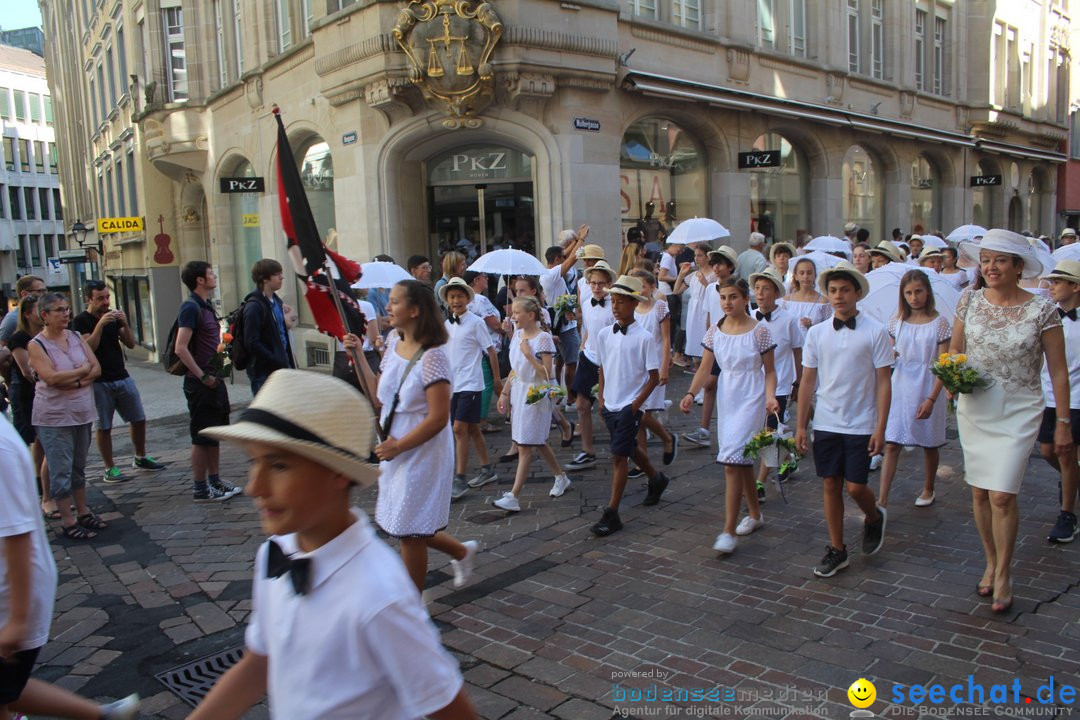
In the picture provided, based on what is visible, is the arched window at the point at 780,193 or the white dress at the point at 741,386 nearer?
the white dress at the point at 741,386

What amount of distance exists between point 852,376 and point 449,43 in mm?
10234

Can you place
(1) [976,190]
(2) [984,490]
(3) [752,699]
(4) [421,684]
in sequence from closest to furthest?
1. (4) [421,684]
2. (3) [752,699]
3. (2) [984,490]
4. (1) [976,190]

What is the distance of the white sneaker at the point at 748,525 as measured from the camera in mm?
5973

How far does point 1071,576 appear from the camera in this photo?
503 centimetres

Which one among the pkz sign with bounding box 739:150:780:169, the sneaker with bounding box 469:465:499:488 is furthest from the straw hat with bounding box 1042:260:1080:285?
the pkz sign with bounding box 739:150:780:169

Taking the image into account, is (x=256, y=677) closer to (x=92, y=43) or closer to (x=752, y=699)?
(x=752, y=699)

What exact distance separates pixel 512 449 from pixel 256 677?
6.49 meters

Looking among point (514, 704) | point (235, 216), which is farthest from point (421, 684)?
point (235, 216)

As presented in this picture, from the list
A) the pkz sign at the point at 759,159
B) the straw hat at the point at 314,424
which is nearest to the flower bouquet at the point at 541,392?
the straw hat at the point at 314,424

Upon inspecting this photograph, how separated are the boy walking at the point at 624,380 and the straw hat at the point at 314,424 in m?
4.15

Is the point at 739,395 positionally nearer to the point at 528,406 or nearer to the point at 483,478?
the point at 528,406

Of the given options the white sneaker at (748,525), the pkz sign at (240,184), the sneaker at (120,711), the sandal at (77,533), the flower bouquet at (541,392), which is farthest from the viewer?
the pkz sign at (240,184)

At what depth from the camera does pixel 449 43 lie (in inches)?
530

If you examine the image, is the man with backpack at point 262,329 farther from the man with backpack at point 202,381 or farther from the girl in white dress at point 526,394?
the girl in white dress at point 526,394
